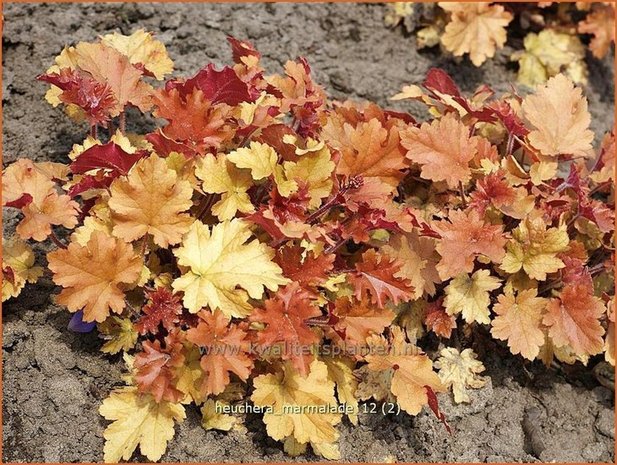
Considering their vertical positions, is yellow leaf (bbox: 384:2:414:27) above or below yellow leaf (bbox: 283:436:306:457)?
above

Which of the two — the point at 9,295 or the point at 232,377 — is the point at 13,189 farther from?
the point at 232,377

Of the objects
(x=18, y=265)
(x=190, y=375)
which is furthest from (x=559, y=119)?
(x=18, y=265)

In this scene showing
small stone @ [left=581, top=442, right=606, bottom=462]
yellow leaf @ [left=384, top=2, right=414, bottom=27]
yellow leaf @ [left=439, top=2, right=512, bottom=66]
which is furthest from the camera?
yellow leaf @ [left=384, top=2, right=414, bottom=27]

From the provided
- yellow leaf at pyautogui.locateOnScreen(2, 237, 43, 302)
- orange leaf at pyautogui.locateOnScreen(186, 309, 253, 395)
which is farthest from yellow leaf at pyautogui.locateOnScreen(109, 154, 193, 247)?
yellow leaf at pyautogui.locateOnScreen(2, 237, 43, 302)

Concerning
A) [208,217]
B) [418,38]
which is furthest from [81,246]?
[418,38]

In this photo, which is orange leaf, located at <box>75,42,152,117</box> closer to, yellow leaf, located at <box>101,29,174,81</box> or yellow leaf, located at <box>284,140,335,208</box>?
yellow leaf, located at <box>101,29,174,81</box>

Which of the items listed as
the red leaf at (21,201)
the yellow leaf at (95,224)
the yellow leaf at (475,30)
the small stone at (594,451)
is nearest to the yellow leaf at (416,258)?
the small stone at (594,451)

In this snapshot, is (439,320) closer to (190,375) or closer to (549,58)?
(190,375)
